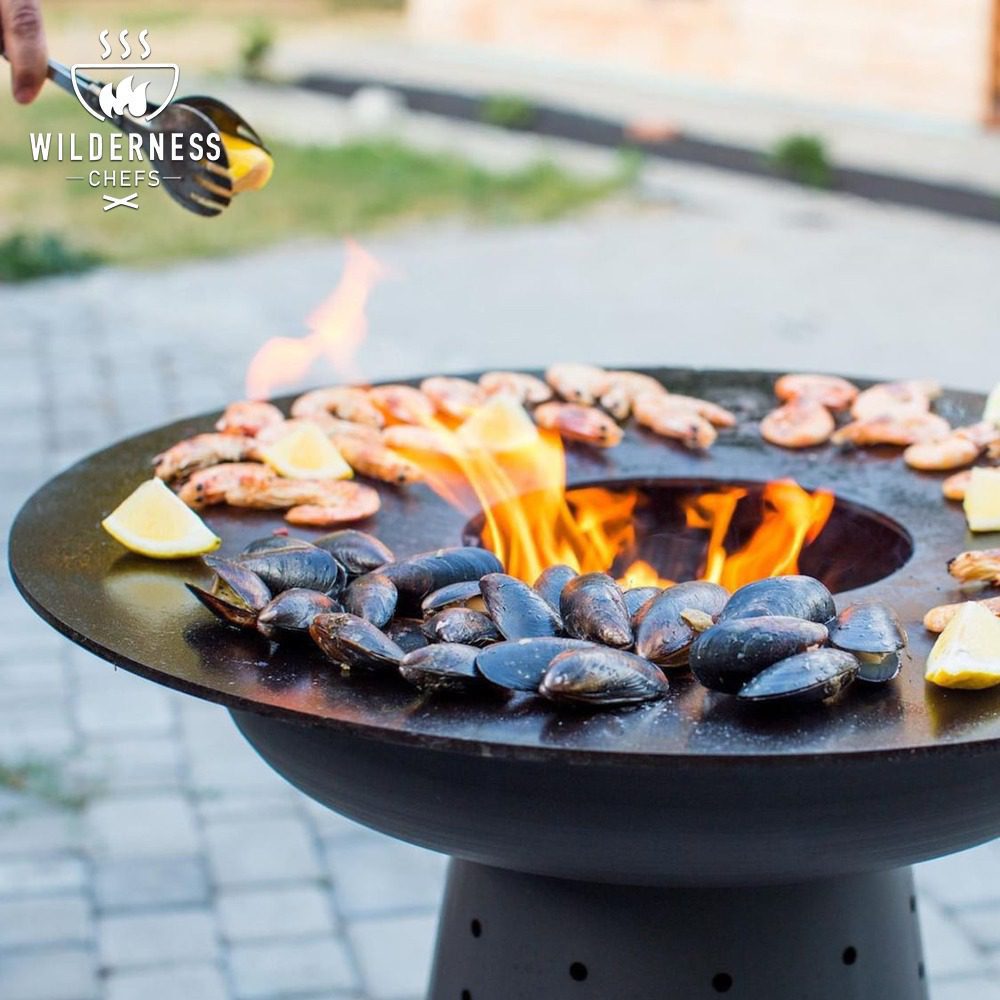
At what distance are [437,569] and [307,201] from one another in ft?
26.5

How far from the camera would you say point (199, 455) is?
212cm

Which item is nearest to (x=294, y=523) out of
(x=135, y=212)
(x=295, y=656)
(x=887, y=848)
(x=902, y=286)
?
(x=295, y=656)

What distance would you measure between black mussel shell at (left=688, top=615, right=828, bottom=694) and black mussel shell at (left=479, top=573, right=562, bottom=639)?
0.54 ft

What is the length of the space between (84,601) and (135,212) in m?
7.96

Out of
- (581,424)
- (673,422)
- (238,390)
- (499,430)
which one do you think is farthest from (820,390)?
(238,390)

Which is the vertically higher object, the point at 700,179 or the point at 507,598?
the point at 507,598

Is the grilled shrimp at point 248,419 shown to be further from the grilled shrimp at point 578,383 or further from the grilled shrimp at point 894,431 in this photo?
the grilled shrimp at point 894,431

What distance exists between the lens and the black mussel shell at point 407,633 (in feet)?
5.34

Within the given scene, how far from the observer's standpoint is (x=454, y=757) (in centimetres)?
154

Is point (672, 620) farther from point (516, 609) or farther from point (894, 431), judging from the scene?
point (894, 431)

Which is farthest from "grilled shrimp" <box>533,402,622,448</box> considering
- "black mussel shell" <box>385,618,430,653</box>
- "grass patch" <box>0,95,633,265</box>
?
"grass patch" <box>0,95,633,265</box>

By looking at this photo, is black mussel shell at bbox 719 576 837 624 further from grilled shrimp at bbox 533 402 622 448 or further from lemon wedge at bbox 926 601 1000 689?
grilled shrimp at bbox 533 402 622 448

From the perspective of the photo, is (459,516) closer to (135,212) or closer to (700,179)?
(135,212)

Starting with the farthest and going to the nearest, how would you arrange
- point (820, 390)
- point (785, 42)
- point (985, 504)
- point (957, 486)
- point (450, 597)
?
point (785, 42)
point (820, 390)
point (957, 486)
point (985, 504)
point (450, 597)
